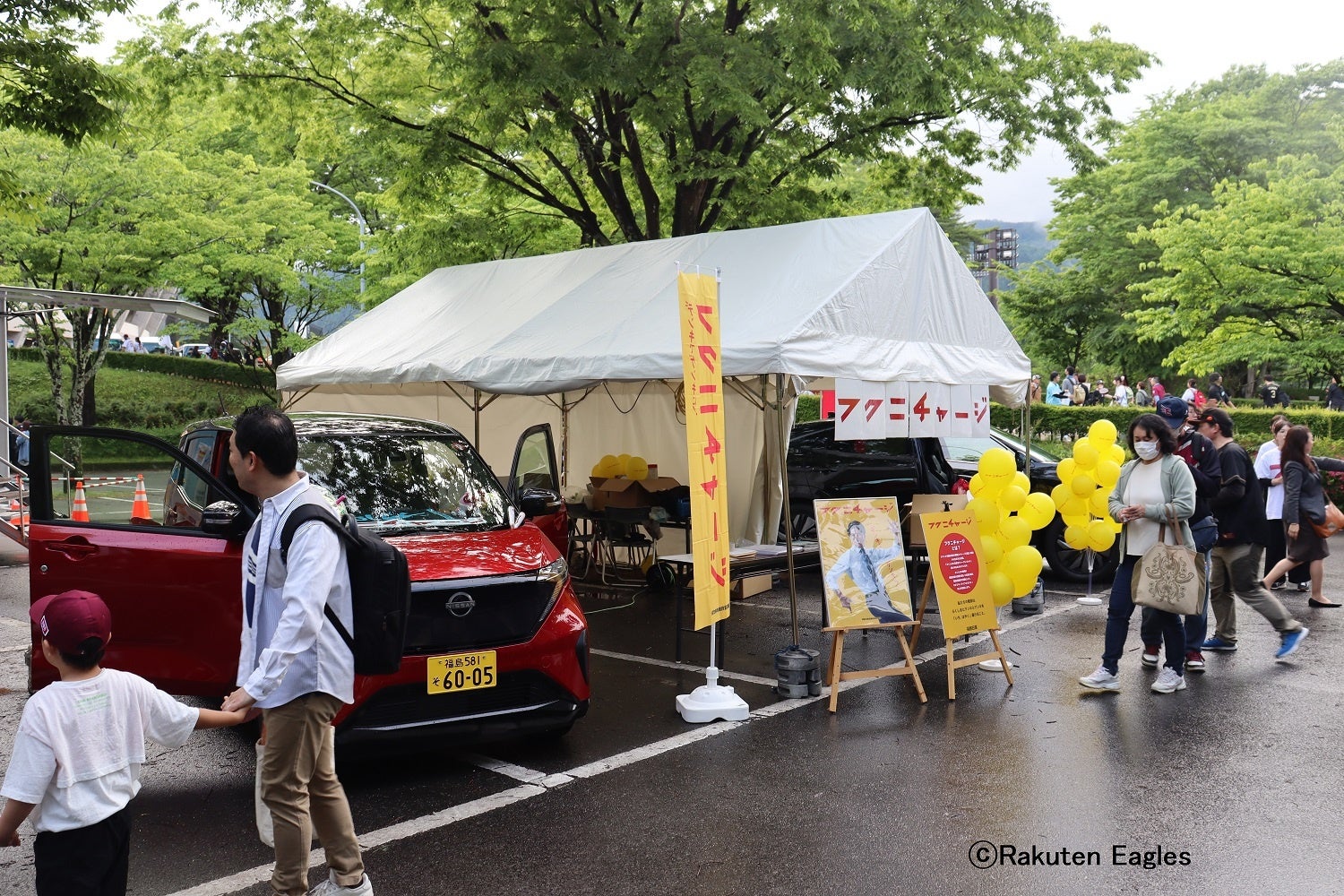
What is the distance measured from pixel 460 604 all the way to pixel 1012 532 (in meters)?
4.10

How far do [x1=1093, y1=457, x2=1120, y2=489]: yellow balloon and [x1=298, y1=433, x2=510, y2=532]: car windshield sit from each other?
4268mm

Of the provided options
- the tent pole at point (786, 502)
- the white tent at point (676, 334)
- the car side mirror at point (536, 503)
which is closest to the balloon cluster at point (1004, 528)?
the white tent at point (676, 334)

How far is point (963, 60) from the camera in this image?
44.2 feet

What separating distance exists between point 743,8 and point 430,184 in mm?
4951

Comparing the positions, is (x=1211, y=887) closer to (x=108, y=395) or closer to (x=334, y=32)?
(x=334, y=32)

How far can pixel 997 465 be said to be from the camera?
7543mm

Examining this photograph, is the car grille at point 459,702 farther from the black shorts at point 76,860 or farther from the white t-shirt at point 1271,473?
the white t-shirt at point 1271,473

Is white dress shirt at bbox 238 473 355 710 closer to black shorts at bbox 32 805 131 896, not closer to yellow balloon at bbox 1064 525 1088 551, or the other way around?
black shorts at bbox 32 805 131 896

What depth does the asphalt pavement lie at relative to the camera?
4.35 m

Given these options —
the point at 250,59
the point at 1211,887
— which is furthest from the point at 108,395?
the point at 1211,887

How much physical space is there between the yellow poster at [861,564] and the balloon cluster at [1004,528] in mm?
762

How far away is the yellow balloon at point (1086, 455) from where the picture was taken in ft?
26.2

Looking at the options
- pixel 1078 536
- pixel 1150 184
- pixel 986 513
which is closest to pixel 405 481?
pixel 986 513

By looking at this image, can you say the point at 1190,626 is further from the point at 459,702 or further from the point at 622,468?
the point at 622,468
